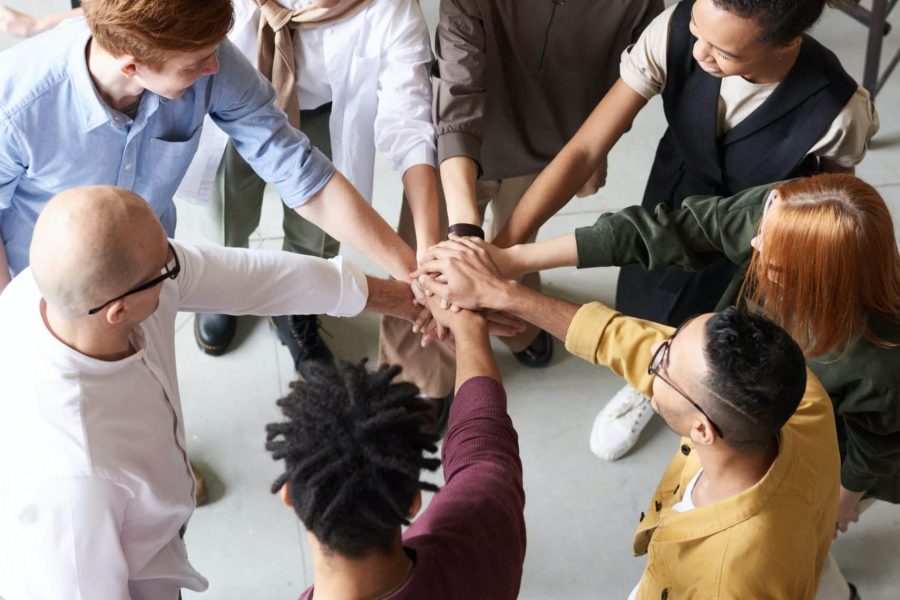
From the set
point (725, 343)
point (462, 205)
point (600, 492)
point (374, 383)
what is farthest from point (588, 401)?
point (374, 383)

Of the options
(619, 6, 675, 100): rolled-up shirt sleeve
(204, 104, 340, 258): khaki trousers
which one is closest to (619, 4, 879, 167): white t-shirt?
(619, 6, 675, 100): rolled-up shirt sleeve

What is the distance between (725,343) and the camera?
4.45 ft

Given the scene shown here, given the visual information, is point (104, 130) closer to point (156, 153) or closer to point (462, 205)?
point (156, 153)

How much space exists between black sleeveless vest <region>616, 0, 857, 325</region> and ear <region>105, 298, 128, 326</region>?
49.8 inches

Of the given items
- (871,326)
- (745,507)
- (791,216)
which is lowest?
(745,507)

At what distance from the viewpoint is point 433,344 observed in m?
2.57

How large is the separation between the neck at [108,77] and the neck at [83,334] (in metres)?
0.46

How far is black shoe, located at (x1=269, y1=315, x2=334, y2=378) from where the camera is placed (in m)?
2.72

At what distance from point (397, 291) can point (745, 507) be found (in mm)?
1008

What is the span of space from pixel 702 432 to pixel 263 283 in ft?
3.06

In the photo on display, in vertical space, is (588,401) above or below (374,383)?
below

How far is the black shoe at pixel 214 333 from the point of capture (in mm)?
2785

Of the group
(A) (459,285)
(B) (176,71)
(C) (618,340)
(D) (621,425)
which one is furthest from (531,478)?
(B) (176,71)

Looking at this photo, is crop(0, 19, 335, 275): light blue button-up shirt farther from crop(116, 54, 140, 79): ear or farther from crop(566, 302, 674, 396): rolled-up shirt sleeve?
crop(566, 302, 674, 396): rolled-up shirt sleeve
